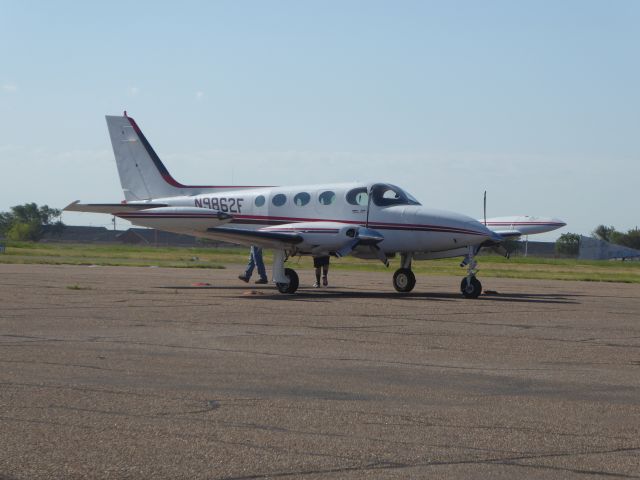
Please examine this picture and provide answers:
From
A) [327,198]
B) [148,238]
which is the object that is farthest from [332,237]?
[148,238]

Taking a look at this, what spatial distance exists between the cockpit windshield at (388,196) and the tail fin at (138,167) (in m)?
6.17

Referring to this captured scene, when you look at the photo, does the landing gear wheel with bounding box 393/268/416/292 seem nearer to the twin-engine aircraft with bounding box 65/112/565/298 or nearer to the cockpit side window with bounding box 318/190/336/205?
the twin-engine aircraft with bounding box 65/112/565/298

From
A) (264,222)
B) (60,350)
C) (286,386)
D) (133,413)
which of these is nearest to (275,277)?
(264,222)

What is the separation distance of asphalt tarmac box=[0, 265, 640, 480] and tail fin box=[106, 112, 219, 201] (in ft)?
38.2

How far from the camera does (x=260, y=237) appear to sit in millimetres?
23000

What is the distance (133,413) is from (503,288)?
2190 centimetres

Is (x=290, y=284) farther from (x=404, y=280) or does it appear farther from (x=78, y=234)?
(x=78, y=234)

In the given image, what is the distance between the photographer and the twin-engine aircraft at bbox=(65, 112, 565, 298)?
23.1m

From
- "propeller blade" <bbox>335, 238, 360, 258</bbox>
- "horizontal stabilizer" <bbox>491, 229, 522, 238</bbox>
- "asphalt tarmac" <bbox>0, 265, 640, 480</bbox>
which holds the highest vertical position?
"horizontal stabilizer" <bbox>491, 229, 522, 238</bbox>

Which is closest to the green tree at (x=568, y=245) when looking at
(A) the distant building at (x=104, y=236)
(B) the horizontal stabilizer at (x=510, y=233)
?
(A) the distant building at (x=104, y=236)

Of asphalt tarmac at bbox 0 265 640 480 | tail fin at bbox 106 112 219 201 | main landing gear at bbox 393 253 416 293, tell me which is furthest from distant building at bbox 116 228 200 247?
asphalt tarmac at bbox 0 265 640 480

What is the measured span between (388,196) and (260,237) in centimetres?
343

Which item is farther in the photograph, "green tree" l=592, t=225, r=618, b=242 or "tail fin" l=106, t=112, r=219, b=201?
"green tree" l=592, t=225, r=618, b=242

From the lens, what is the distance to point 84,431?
671 centimetres
